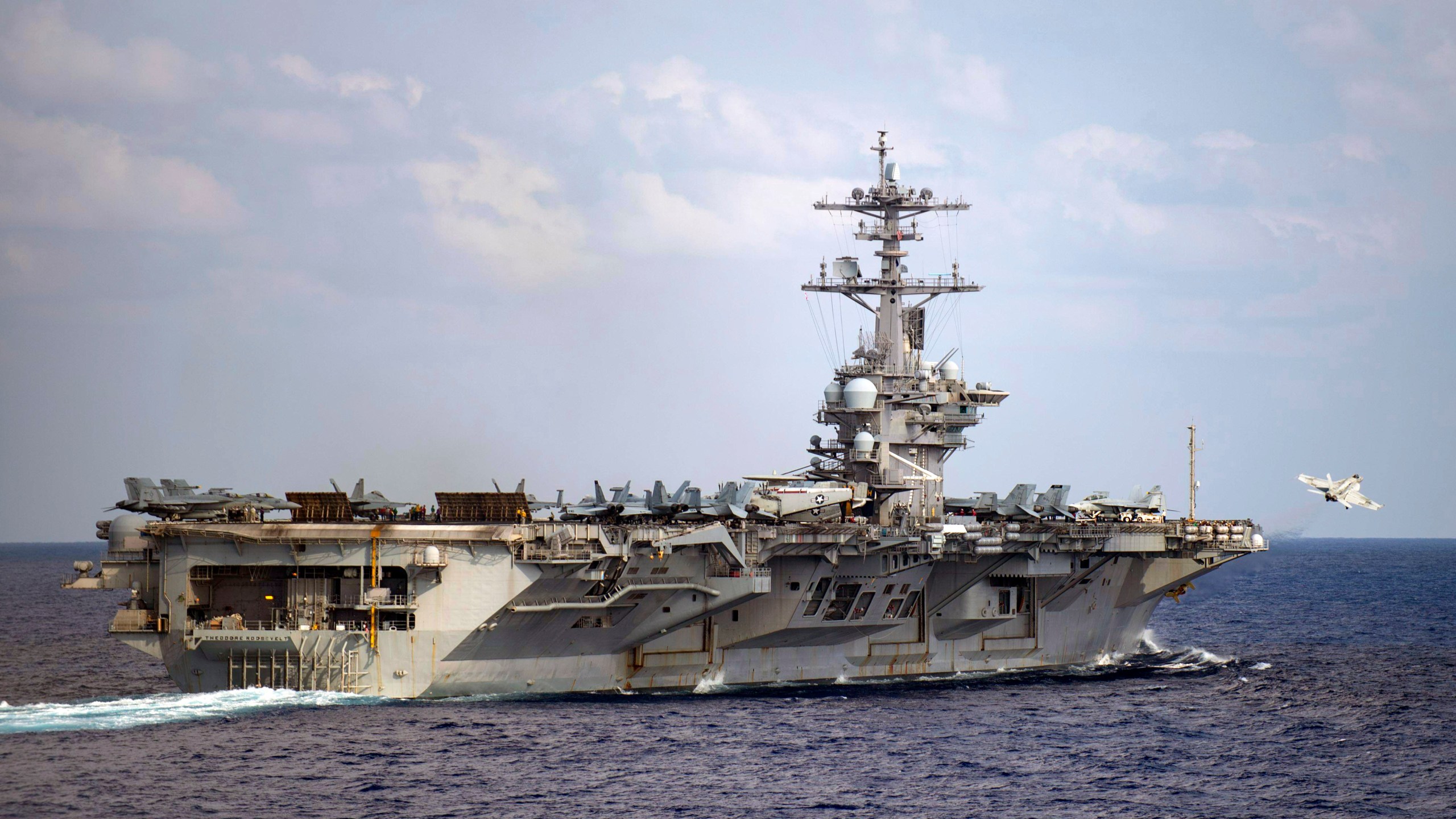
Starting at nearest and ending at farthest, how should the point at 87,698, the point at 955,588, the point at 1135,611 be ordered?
1. the point at 87,698
2. the point at 955,588
3. the point at 1135,611

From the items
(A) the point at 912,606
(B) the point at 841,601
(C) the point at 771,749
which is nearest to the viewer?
(C) the point at 771,749

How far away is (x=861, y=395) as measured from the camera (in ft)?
107

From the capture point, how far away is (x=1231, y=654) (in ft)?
131

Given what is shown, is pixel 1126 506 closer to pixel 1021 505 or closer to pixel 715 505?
pixel 1021 505

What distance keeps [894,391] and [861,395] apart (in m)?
1.40

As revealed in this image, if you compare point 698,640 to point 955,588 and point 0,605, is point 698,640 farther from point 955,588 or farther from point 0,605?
point 0,605

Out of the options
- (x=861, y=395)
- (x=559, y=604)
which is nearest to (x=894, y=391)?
(x=861, y=395)

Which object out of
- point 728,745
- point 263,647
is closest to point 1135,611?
point 728,745

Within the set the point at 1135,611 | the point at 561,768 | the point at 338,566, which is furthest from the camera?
the point at 1135,611

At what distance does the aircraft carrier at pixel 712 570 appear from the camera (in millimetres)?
26391

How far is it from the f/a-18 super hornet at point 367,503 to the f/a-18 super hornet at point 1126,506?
52.5 feet

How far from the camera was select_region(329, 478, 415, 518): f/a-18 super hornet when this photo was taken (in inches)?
1262

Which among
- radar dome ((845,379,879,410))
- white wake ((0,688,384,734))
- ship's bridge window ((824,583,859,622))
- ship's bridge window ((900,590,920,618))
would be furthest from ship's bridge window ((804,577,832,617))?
white wake ((0,688,384,734))

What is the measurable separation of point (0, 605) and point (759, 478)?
170 ft
